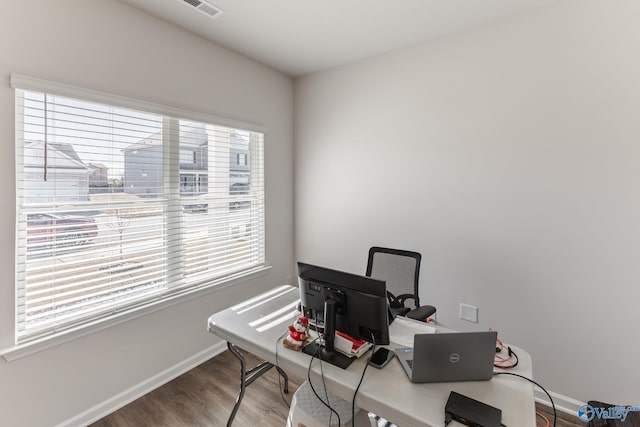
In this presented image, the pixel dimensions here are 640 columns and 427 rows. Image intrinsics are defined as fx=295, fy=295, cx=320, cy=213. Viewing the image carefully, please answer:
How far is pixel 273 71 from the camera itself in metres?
3.19

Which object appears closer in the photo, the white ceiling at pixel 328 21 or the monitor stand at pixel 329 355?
the monitor stand at pixel 329 355

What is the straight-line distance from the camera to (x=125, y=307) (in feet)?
6.90

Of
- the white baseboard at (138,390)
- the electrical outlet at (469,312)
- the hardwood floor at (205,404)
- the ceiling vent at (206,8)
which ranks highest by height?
the ceiling vent at (206,8)

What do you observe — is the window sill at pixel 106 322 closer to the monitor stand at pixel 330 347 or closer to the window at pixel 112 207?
the window at pixel 112 207

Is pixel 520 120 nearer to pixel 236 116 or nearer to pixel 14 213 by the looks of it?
pixel 236 116

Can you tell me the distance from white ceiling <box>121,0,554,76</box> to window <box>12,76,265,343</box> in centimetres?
74

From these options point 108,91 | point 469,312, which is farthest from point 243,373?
point 108,91

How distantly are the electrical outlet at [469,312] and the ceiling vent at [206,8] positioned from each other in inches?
115

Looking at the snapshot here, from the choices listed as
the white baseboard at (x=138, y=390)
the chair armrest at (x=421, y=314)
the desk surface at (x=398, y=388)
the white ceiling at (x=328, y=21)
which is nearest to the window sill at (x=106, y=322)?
the white baseboard at (x=138, y=390)

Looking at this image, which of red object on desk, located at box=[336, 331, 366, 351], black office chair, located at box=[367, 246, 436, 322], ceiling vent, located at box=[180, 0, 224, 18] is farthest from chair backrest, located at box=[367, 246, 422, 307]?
ceiling vent, located at box=[180, 0, 224, 18]

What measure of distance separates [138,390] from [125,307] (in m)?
0.63

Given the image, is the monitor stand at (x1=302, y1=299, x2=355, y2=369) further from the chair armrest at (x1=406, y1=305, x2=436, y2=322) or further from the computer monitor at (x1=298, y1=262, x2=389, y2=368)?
the chair armrest at (x1=406, y1=305, x2=436, y2=322)

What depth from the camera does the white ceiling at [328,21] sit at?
2043mm

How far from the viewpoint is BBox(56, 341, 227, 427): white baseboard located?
1908 mm
